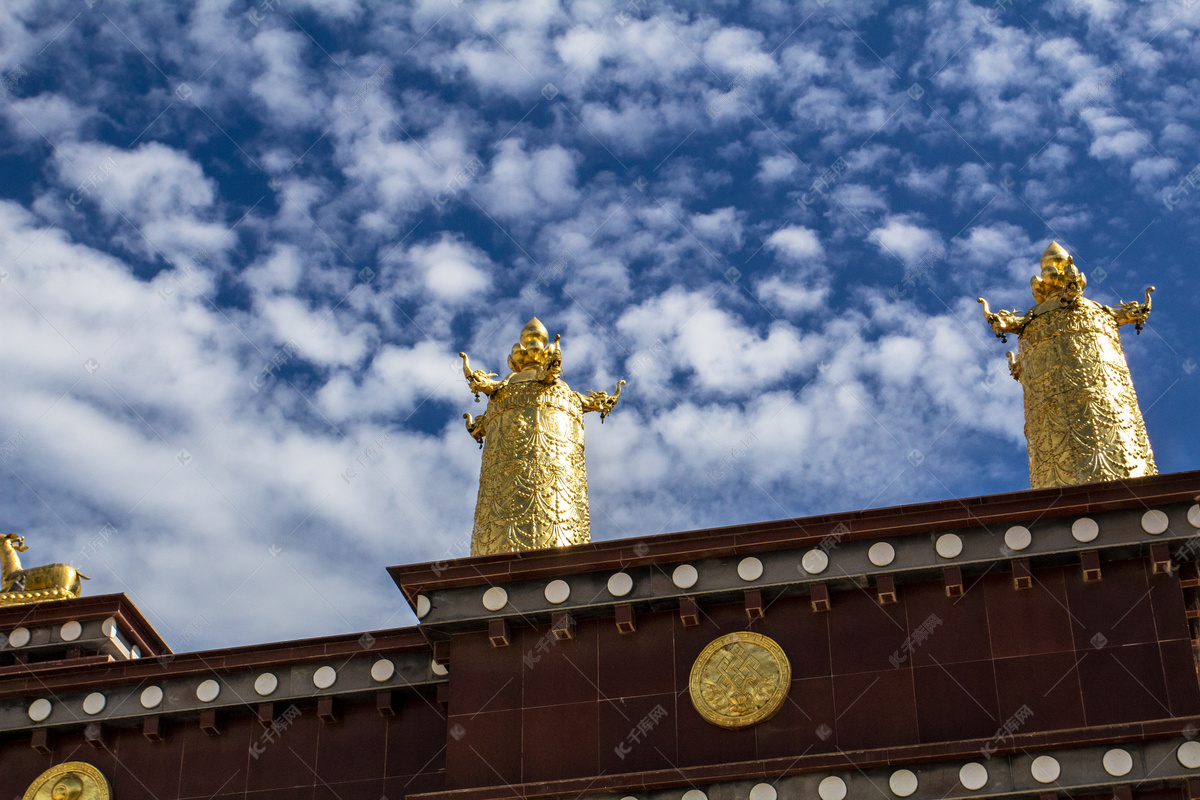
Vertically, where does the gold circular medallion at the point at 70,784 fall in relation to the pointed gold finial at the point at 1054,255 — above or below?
below

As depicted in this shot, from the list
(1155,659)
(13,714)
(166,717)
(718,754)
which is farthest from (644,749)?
(13,714)

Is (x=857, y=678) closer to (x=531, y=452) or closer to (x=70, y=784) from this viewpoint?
(x=531, y=452)

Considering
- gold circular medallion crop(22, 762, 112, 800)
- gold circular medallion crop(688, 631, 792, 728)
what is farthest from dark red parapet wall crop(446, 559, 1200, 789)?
gold circular medallion crop(22, 762, 112, 800)

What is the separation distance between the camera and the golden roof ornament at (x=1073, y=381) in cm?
1658

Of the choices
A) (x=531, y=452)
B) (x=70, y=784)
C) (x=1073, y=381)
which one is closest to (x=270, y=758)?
(x=70, y=784)

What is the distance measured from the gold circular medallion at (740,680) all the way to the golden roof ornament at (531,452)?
10.7ft

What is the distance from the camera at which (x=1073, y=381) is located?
1725 cm

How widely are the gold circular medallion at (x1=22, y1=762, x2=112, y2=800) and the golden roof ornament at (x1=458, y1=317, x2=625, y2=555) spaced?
201 inches

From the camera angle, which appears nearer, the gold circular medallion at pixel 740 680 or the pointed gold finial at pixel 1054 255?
the gold circular medallion at pixel 740 680

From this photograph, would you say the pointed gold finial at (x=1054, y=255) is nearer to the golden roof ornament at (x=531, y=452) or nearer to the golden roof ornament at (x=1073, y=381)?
the golden roof ornament at (x=1073, y=381)

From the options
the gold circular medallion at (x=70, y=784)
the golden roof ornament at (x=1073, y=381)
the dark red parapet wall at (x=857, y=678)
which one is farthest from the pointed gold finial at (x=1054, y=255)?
the gold circular medallion at (x=70, y=784)

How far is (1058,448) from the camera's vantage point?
16.8 meters

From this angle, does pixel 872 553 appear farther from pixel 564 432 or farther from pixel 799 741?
pixel 564 432

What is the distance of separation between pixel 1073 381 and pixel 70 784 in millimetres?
12783
